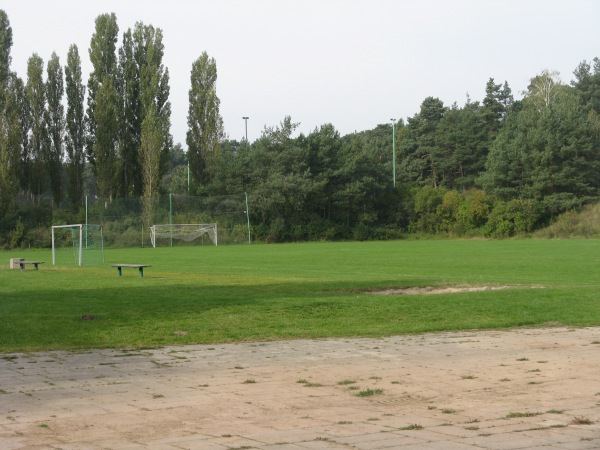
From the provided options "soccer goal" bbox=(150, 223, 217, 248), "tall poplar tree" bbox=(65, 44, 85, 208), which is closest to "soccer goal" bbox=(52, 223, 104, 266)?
"soccer goal" bbox=(150, 223, 217, 248)

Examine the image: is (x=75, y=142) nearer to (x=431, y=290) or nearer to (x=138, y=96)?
(x=138, y=96)

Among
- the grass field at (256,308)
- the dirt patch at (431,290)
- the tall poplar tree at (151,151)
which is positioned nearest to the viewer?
the grass field at (256,308)

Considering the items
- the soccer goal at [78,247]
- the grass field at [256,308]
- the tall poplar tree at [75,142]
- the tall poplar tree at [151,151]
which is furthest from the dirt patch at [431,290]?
the tall poplar tree at [75,142]

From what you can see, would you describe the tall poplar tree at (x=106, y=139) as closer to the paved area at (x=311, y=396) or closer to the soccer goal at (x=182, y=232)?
the soccer goal at (x=182, y=232)

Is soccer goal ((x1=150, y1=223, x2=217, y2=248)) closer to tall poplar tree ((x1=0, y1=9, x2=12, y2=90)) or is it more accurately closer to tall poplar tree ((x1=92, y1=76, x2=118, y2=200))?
tall poplar tree ((x1=92, y1=76, x2=118, y2=200))

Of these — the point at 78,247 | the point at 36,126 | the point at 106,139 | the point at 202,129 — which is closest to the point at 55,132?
the point at 36,126

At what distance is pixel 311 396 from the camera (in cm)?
762

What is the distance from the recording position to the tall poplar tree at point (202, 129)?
Result: 3029 inches

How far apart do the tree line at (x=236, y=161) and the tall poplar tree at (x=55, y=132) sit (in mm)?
93

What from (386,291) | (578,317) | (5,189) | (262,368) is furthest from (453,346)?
(5,189)

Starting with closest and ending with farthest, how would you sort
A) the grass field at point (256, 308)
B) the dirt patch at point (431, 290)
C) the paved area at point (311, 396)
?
the paved area at point (311, 396) → the grass field at point (256, 308) → the dirt patch at point (431, 290)

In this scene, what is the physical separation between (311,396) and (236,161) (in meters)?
69.0

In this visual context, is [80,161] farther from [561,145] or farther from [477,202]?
[561,145]

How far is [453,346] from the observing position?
10.9 meters
